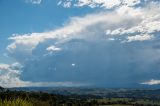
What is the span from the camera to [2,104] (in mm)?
22859

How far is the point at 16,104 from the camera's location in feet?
76.2

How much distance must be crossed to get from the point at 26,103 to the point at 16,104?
80 cm

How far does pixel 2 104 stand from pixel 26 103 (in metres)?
1.69

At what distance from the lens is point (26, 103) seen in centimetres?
2378

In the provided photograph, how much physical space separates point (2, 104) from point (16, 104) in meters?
0.92
